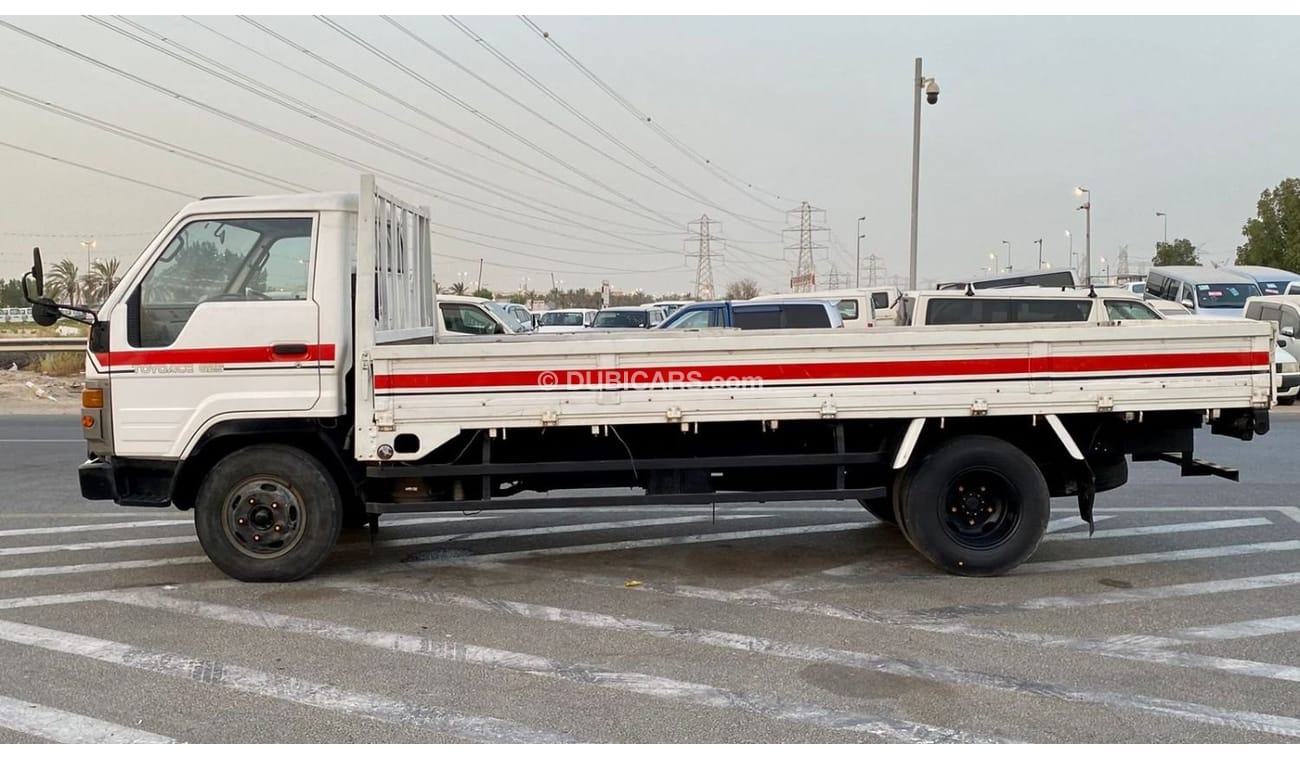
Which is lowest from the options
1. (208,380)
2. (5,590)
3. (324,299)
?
(5,590)

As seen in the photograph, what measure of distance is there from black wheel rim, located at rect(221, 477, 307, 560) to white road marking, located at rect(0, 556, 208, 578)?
3.10 ft

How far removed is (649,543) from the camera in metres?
7.62

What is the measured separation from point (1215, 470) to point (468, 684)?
199 inches

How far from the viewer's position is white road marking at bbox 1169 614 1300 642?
541 centimetres

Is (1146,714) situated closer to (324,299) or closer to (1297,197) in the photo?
(324,299)

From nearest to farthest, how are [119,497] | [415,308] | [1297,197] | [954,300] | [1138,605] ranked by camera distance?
1. [1138,605]
2. [119,497]
3. [415,308]
4. [954,300]
5. [1297,197]

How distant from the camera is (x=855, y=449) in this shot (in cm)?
674

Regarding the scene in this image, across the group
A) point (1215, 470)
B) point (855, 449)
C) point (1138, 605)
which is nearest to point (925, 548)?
point (855, 449)

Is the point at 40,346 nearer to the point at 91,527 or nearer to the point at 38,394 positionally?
the point at 38,394

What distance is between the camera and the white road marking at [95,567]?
6.90 meters

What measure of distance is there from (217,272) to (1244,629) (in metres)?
6.19

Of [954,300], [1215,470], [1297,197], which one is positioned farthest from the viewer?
[1297,197]

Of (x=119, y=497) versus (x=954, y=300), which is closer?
(x=119, y=497)

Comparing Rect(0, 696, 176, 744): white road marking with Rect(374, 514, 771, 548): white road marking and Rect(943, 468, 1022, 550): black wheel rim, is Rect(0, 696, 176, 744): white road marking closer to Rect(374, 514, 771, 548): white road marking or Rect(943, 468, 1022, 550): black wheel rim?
Rect(374, 514, 771, 548): white road marking
